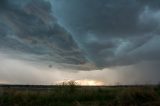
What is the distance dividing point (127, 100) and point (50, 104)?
542cm

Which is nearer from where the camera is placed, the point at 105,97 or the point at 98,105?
the point at 98,105

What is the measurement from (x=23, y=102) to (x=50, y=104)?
197 centimetres

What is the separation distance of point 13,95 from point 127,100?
884 cm

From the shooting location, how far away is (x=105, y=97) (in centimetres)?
2789

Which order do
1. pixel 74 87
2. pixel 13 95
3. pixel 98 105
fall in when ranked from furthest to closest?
1. pixel 74 87
2. pixel 13 95
3. pixel 98 105

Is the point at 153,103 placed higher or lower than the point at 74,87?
lower

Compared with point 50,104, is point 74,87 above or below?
above

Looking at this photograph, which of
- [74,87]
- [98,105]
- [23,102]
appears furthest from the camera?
[74,87]

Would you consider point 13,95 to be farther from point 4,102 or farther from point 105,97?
point 105,97

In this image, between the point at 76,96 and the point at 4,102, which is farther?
the point at 76,96

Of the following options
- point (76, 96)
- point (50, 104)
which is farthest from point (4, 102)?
point (76, 96)

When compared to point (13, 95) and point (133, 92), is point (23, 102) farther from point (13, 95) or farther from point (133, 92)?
point (133, 92)

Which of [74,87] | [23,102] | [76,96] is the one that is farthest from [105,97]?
[23,102]

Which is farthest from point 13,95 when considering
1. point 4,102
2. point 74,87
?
point 74,87
